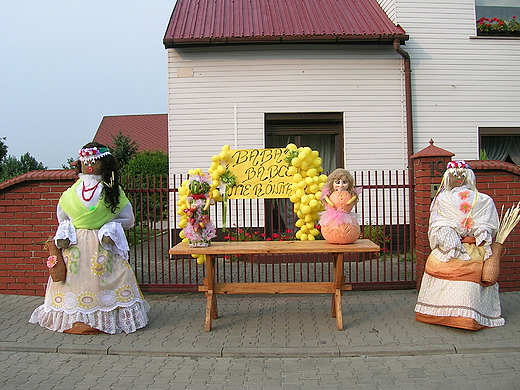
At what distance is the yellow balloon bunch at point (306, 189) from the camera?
5914 mm

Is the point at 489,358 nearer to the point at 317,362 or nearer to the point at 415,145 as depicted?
the point at 317,362

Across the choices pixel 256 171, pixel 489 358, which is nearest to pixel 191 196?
pixel 256 171

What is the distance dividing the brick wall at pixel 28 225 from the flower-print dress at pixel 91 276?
5.27 ft

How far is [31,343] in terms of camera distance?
5.12 m

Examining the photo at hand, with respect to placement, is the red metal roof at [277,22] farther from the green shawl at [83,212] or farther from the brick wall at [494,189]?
the green shawl at [83,212]

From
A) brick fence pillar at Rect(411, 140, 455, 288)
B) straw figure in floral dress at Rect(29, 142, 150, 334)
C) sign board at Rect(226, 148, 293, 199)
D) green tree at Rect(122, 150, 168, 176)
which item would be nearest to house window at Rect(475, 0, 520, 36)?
brick fence pillar at Rect(411, 140, 455, 288)

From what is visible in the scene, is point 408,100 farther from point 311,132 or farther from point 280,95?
point 280,95

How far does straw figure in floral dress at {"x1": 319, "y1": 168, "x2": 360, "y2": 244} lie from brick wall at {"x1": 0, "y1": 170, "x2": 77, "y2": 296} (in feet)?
12.2

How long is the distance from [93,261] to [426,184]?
4.53 meters

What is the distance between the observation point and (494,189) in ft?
23.1

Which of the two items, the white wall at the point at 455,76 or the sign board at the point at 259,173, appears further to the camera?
the white wall at the point at 455,76

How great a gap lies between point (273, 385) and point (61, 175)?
14.5 ft

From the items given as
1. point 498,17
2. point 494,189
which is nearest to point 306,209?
point 494,189

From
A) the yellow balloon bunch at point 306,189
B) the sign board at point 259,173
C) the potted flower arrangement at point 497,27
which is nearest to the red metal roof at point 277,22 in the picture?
the potted flower arrangement at point 497,27
